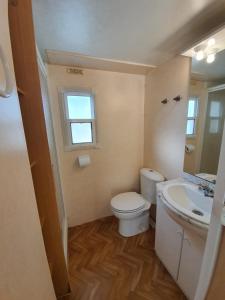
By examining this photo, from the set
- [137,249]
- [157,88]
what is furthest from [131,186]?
[157,88]

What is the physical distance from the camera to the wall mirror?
1188 millimetres

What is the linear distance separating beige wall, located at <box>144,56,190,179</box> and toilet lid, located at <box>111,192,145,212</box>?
476 millimetres

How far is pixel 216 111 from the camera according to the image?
1.21 metres

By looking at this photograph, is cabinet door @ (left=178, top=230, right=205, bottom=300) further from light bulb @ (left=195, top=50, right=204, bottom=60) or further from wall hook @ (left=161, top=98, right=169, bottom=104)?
light bulb @ (left=195, top=50, right=204, bottom=60)

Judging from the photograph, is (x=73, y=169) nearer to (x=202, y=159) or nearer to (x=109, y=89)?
(x=109, y=89)

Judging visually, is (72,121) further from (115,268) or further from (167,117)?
(115,268)

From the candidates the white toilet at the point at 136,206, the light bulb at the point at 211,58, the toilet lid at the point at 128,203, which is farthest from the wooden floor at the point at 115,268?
the light bulb at the point at 211,58

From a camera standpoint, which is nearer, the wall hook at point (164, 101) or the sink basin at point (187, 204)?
the sink basin at point (187, 204)

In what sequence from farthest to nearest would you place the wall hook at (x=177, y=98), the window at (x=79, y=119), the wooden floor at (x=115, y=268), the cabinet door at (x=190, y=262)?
the window at (x=79, y=119) < the wall hook at (x=177, y=98) < the wooden floor at (x=115, y=268) < the cabinet door at (x=190, y=262)

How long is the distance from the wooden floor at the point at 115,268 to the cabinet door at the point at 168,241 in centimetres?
14

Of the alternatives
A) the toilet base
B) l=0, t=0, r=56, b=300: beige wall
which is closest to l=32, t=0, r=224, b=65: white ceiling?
l=0, t=0, r=56, b=300: beige wall

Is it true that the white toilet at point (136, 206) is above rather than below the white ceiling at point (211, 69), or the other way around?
below

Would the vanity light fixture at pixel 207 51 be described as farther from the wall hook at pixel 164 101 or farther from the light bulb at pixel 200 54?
the wall hook at pixel 164 101

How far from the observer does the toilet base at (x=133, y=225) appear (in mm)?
1840
